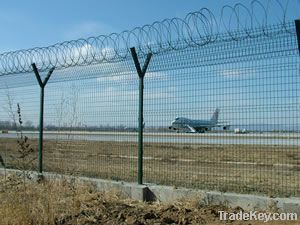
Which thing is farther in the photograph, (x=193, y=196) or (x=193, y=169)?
(x=193, y=169)

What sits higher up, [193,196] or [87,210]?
[193,196]

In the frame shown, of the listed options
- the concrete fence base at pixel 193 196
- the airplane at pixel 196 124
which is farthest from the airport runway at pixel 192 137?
the concrete fence base at pixel 193 196

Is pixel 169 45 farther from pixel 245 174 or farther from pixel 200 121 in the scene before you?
pixel 245 174

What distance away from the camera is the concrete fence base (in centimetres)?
762

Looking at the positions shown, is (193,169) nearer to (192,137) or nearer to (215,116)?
(192,137)

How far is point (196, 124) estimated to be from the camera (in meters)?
9.72

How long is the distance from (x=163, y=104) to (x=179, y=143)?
0.98 m

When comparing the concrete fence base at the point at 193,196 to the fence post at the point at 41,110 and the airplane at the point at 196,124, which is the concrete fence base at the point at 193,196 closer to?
the airplane at the point at 196,124

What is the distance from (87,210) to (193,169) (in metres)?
5.17

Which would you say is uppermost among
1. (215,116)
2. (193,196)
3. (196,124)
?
(215,116)

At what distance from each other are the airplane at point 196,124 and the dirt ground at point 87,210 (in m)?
1.47

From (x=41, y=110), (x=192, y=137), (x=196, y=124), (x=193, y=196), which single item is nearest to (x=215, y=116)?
(x=196, y=124)

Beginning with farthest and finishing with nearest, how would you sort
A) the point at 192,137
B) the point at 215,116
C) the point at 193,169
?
the point at 193,169
the point at 192,137
the point at 215,116

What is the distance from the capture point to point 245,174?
11570mm
